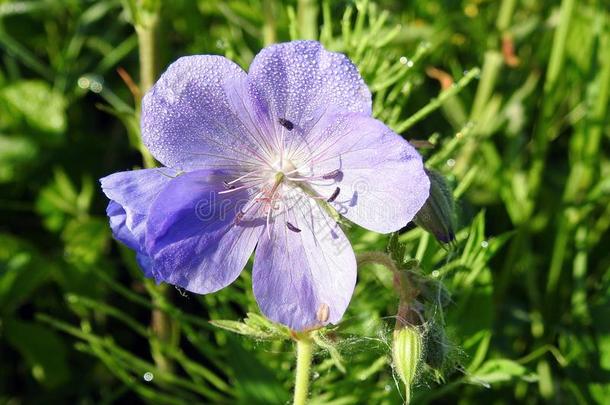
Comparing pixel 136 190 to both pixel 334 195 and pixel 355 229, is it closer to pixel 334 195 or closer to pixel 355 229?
pixel 334 195

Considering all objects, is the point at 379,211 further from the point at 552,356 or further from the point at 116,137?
the point at 116,137

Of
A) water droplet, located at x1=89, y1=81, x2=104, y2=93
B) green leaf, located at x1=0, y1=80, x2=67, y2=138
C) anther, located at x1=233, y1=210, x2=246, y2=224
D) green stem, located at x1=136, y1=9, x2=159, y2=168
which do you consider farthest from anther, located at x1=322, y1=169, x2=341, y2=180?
green leaf, located at x1=0, y1=80, x2=67, y2=138

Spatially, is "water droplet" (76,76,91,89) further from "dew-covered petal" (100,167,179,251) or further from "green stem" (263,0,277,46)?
"dew-covered petal" (100,167,179,251)

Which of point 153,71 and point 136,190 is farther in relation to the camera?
point 153,71

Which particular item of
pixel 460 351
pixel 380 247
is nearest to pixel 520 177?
pixel 380 247

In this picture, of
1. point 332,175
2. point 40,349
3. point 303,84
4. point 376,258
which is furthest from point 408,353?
point 40,349

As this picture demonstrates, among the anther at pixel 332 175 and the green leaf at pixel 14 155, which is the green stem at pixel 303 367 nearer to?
the anther at pixel 332 175

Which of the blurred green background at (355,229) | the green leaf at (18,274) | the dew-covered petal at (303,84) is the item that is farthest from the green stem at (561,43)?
the green leaf at (18,274)
